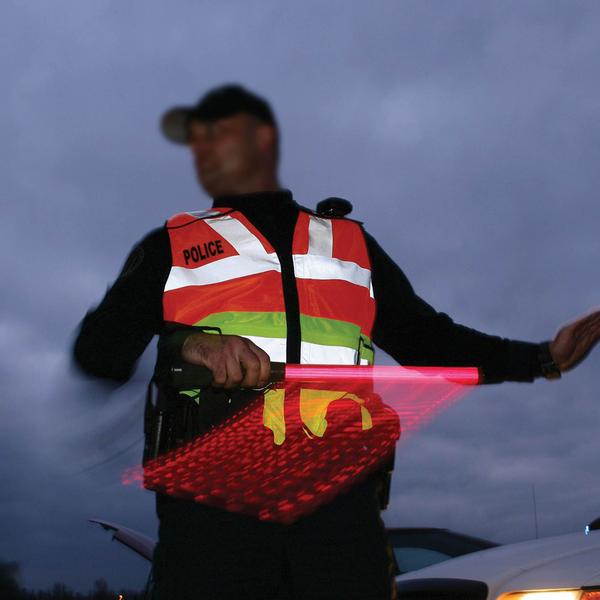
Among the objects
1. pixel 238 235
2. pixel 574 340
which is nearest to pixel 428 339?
pixel 574 340

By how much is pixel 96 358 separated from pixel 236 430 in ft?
1.37

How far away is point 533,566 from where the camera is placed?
9.93 feet

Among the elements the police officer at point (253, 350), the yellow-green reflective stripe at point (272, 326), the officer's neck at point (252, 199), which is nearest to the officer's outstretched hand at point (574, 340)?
the police officer at point (253, 350)

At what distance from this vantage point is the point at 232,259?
247 cm

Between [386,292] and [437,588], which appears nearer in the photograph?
[386,292]

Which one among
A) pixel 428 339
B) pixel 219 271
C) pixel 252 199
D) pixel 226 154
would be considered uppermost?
pixel 226 154

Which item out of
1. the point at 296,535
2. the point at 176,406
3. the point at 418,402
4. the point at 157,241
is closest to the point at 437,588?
the point at 418,402

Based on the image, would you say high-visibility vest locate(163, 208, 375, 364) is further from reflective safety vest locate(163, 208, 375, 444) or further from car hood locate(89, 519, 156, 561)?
car hood locate(89, 519, 156, 561)

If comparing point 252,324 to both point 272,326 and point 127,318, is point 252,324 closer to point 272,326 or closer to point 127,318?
point 272,326

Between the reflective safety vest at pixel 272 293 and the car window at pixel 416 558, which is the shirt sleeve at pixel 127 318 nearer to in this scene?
the reflective safety vest at pixel 272 293

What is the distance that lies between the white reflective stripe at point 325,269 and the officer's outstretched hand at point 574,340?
604 millimetres

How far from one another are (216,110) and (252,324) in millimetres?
788

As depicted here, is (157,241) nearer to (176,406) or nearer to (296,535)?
(176,406)

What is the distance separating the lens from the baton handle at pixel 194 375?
2.07m
